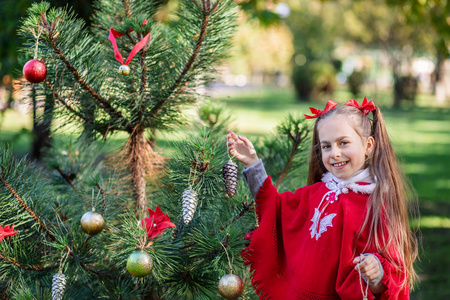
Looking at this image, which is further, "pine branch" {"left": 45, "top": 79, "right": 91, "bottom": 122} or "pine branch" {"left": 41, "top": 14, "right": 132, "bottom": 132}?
"pine branch" {"left": 45, "top": 79, "right": 91, "bottom": 122}

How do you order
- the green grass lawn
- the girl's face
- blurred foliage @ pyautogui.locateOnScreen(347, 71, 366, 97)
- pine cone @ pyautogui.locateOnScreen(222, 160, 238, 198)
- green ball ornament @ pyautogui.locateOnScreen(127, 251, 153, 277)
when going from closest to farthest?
green ball ornament @ pyautogui.locateOnScreen(127, 251, 153, 277) < pine cone @ pyautogui.locateOnScreen(222, 160, 238, 198) < the girl's face < the green grass lawn < blurred foliage @ pyautogui.locateOnScreen(347, 71, 366, 97)

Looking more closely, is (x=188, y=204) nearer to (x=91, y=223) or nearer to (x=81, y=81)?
(x=91, y=223)

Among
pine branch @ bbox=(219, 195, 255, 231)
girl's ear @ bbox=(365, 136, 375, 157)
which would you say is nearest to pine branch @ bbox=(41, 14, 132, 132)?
pine branch @ bbox=(219, 195, 255, 231)

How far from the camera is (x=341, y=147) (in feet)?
5.12

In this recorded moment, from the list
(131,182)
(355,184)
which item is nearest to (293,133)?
(355,184)

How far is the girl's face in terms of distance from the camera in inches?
61.1

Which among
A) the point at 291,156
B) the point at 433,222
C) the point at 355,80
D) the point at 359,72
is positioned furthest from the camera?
the point at 359,72

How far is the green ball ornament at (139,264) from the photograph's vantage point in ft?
3.99

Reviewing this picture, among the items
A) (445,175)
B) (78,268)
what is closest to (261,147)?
(78,268)

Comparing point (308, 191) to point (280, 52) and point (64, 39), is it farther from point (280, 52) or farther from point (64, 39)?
point (280, 52)

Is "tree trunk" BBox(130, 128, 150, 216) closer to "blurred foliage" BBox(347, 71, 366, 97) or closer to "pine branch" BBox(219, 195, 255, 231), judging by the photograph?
"pine branch" BBox(219, 195, 255, 231)

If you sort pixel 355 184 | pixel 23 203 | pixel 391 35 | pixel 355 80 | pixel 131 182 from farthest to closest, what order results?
1. pixel 391 35
2. pixel 355 80
3. pixel 131 182
4. pixel 355 184
5. pixel 23 203

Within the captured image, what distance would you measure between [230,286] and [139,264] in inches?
10.8

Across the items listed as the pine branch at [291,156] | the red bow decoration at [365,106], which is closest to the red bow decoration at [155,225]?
the pine branch at [291,156]
